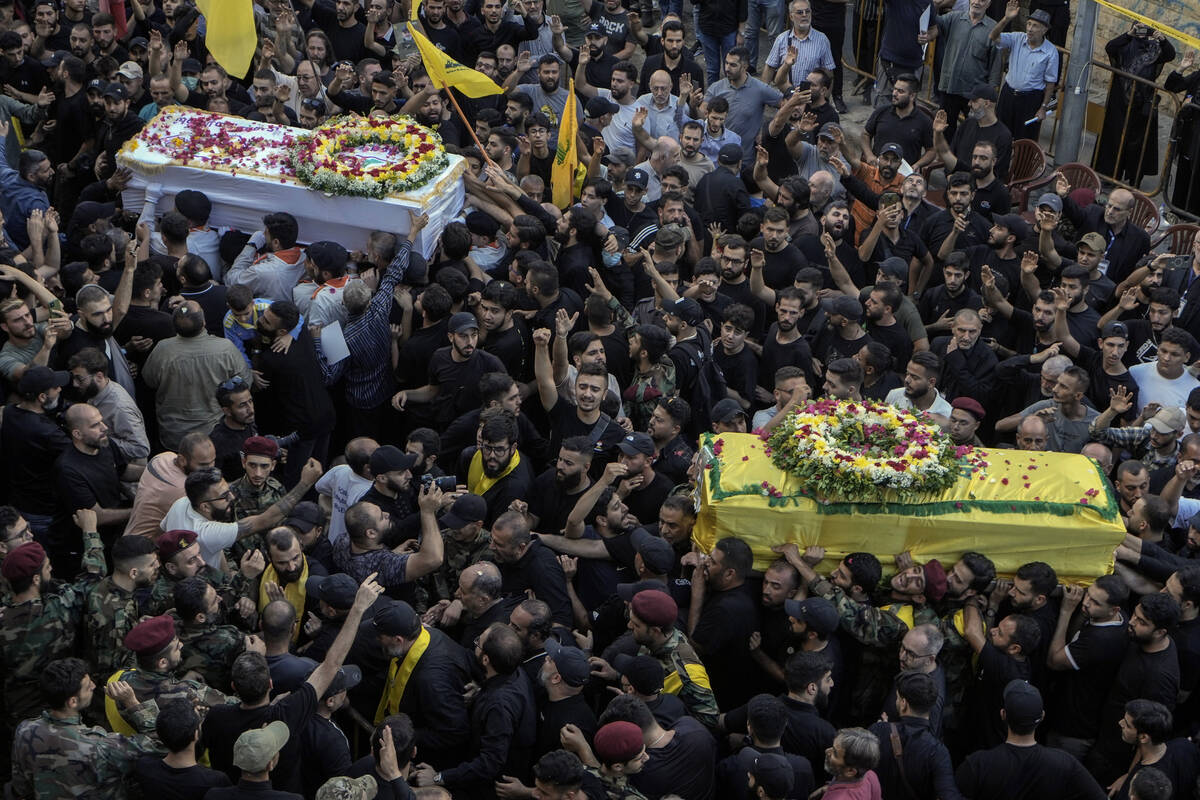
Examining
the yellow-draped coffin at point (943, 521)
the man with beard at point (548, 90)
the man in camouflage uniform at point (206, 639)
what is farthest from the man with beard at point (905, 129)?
the man in camouflage uniform at point (206, 639)

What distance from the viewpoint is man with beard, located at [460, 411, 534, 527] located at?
8070mm

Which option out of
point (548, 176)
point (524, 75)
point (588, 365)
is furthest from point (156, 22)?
point (588, 365)

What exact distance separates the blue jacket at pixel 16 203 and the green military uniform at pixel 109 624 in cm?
500

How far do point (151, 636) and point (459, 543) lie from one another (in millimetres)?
1914

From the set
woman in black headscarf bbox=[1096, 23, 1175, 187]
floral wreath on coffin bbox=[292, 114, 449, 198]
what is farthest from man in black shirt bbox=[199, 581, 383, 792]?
woman in black headscarf bbox=[1096, 23, 1175, 187]

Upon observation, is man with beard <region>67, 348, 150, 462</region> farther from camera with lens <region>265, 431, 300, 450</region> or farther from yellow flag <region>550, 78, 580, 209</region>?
yellow flag <region>550, 78, 580, 209</region>

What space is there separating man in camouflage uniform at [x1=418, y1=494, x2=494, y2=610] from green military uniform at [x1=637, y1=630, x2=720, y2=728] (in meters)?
1.21

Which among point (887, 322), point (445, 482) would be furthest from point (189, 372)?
point (887, 322)

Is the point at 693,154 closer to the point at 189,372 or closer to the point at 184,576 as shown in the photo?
the point at 189,372

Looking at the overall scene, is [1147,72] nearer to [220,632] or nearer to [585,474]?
[585,474]

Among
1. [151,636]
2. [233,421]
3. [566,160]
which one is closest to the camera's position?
[151,636]

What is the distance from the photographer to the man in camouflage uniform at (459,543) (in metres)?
7.45

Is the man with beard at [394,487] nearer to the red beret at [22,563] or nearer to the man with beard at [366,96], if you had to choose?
the red beret at [22,563]

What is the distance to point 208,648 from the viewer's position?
6645 millimetres
